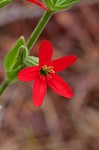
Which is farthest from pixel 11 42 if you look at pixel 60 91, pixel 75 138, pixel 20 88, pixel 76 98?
pixel 60 91

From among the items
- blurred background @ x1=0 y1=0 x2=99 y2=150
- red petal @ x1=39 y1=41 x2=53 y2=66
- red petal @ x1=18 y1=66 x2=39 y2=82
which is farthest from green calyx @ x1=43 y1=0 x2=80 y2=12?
blurred background @ x1=0 y1=0 x2=99 y2=150

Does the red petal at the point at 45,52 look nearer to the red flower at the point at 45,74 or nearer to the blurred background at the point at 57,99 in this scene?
the red flower at the point at 45,74

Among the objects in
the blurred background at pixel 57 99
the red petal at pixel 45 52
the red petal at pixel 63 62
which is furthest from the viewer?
the blurred background at pixel 57 99

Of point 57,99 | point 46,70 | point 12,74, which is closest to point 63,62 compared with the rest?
point 46,70

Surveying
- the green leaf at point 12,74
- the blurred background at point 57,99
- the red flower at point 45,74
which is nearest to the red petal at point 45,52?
the red flower at point 45,74

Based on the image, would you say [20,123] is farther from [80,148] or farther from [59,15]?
[59,15]

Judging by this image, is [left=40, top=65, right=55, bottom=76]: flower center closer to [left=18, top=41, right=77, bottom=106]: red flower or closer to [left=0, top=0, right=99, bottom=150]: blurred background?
[left=18, top=41, right=77, bottom=106]: red flower
